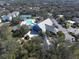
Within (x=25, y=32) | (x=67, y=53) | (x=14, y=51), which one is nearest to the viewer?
(x=67, y=53)

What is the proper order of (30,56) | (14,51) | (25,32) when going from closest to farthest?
1. (14,51)
2. (30,56)
3. (25,32)

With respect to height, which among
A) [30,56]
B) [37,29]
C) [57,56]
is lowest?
[37,29]

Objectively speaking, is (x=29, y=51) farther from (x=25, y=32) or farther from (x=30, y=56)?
(x=25, y=32)

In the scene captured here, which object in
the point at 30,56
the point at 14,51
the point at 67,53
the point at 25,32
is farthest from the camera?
the point at 25,32

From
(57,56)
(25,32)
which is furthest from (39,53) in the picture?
(25,32)

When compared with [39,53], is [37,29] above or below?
below

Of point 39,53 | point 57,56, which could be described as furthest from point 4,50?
point 57,56

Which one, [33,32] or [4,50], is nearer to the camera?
[4,50]

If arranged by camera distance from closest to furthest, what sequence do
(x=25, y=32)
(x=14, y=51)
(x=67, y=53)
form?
(x=67, y=53) < (x=14, y=51) < (x=25, y=32)

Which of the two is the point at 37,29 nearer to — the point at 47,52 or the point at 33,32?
the point at 33,32
